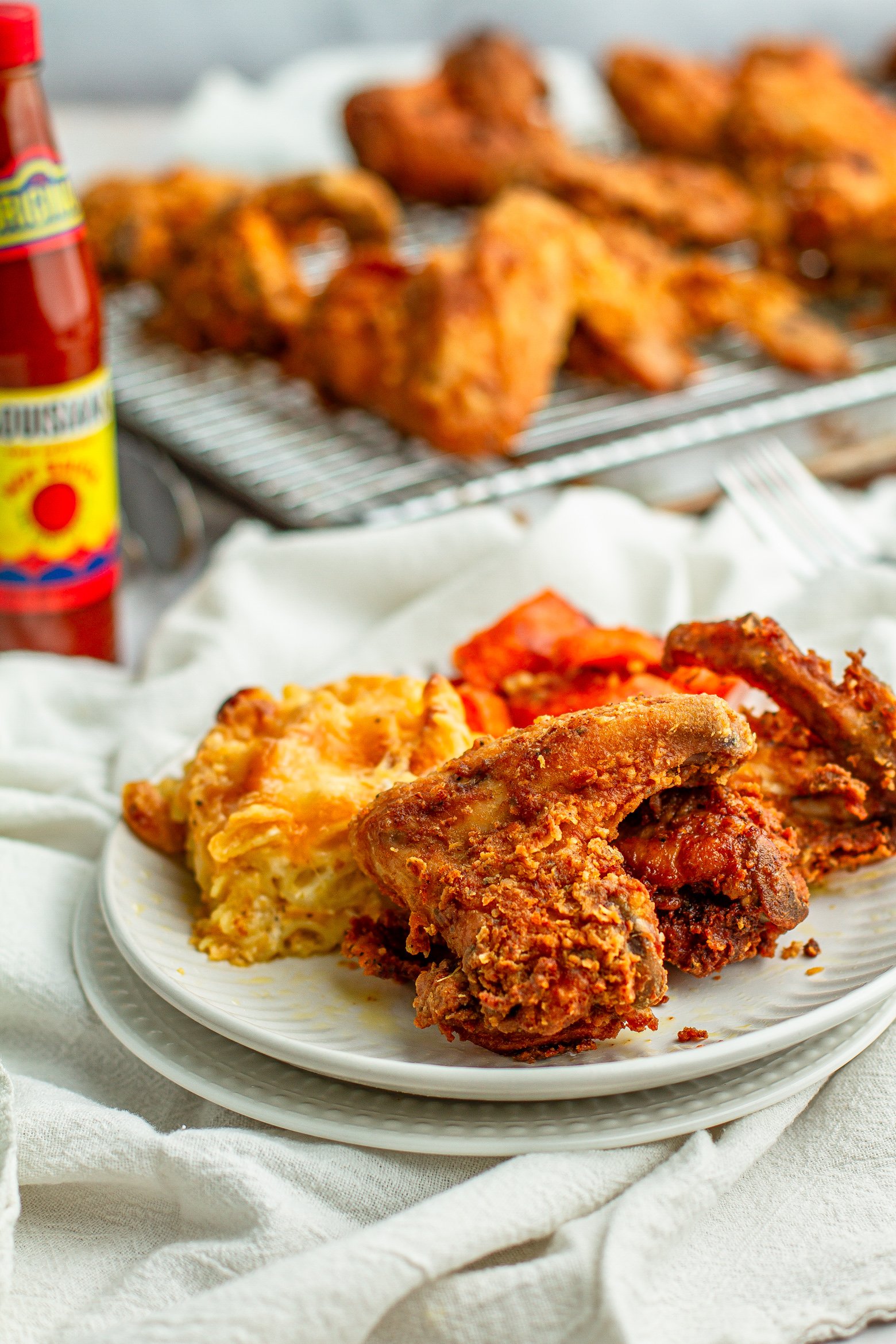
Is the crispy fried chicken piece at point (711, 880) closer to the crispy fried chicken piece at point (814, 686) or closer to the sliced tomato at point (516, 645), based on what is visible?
the crispy fried chicken piece at point (814, 686)

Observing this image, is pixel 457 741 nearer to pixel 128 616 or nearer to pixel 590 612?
pixel 590 612

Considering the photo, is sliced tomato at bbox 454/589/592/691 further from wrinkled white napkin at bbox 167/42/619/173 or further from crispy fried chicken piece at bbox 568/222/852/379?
wrinkled white napkin at bbox 167/42/619/173

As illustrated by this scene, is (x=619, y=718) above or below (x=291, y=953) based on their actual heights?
above

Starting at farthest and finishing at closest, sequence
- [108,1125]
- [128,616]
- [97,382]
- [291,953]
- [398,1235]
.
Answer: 1. [128,616]
2. [97,382]
3. [291,953]
4. [108,1125]
5. [398,1235]

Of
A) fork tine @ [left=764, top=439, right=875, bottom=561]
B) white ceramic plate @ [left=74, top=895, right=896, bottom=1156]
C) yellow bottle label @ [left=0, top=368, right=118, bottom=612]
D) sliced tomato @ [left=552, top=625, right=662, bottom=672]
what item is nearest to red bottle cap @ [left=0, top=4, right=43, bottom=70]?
yellow bottle label @ [left=0, top=368, right=118, bottom=612]

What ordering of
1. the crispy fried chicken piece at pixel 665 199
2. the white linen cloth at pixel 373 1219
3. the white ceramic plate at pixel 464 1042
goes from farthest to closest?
the crispy fried chicken piece at pixel 665 199 → the white ceramic plate at pixel 464 1042 → the white linen cloth at pixel 373 1219

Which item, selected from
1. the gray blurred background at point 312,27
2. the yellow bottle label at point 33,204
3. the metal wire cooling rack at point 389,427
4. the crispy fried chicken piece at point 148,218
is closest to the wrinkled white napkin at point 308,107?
the gray blurred background at point 312,27

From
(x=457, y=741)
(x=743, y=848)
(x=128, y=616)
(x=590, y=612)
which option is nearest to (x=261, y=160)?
(x=128, y=616)
